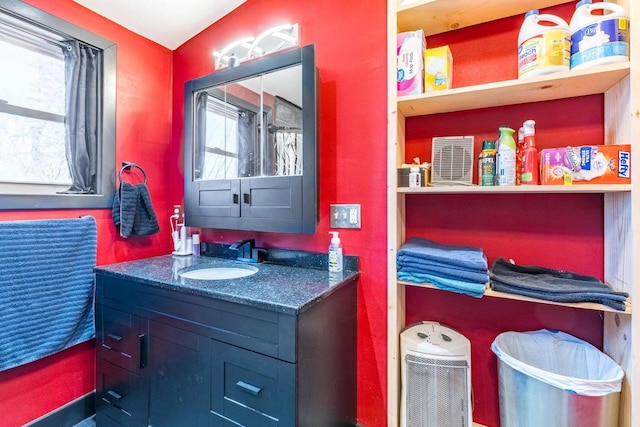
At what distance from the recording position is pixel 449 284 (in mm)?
1131

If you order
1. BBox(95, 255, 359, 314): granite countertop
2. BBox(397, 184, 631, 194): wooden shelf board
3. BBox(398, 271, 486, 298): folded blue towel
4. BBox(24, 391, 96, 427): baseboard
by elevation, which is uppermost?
BBox(397, 184, 631, 194): wooden shelf board

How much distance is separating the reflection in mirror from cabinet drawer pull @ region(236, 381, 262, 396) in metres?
0.93

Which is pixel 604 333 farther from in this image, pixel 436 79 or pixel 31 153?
pixel 31 153

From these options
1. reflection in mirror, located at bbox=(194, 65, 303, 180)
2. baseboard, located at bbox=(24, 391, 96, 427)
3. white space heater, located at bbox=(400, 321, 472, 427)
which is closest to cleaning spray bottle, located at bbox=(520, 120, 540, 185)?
white space heater, located at bbox=(400, 321, 472, 427)

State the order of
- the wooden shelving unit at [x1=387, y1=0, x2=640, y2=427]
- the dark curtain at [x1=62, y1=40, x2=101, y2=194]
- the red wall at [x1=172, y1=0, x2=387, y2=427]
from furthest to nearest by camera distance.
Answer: the dark curtain at [x1=62, y1=40, x2=101, y2=194], the red wall at [x1=172, y1=0, x2=387, y2=427], the wooden shelving unit at [x1=387, y1=0, x2=640, y2=427]

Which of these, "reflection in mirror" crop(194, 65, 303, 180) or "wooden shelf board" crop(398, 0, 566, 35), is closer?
"wooden shelf board" crop(398, 0, 566, 35)

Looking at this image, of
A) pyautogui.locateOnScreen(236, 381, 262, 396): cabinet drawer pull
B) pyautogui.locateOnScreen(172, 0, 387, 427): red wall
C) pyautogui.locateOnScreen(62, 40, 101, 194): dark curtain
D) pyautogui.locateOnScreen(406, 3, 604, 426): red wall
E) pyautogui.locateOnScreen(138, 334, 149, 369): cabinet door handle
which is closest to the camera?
pyautogui.locateOnScreen(236, 381, 262, 396): cabinet drawer pull

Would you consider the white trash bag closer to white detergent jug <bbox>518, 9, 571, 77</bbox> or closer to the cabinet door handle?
white detergent jug <bbox>518, 9, 571, 77</bbox>

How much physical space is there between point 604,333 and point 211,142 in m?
2.08

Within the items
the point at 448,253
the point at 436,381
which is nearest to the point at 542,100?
the point at 448,253

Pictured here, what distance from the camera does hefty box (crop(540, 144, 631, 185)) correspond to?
3.07 feet

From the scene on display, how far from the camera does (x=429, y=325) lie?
1349 millimetres

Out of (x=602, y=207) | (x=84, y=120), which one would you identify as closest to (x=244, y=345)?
(x=602, y=207)

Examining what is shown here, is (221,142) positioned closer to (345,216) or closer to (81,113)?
(81,113)
